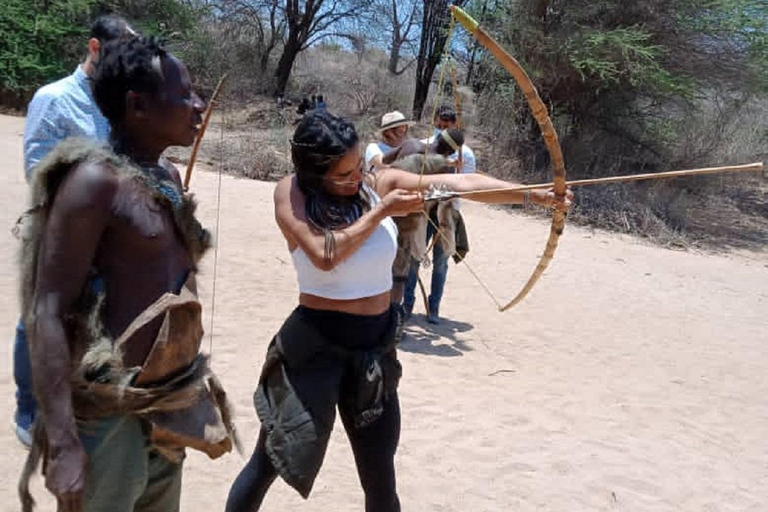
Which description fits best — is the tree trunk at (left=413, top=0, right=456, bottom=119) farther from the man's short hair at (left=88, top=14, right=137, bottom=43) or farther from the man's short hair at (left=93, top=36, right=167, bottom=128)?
the man's short hair at (left=93, top=36, right=167, bottom=128)

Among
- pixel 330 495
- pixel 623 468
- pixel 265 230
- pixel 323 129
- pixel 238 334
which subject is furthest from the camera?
pixel 265 230

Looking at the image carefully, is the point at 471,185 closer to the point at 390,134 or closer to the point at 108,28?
the point at 108,28

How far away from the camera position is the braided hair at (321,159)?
7.06 ft

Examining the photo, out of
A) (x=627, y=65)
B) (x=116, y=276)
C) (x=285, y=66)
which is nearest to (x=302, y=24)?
(x=285, y=66)

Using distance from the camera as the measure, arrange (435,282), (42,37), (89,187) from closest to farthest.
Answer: (89,187), (435,282), (42,37)

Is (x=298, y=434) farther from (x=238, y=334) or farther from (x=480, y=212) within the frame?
(x=480, y=212)

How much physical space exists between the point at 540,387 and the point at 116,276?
3.87m

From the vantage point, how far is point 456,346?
5590 millimetres

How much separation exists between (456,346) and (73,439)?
4331 millimetres

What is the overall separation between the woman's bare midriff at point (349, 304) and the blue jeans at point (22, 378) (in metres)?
1.02

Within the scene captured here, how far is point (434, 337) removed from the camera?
5738mm

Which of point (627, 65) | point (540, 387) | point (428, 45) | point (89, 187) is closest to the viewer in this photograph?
point (89, 187)

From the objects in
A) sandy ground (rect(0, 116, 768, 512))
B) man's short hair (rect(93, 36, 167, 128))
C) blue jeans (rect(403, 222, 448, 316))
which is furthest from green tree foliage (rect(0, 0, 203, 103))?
man's short hair (rect(93, 36, 167, 128))

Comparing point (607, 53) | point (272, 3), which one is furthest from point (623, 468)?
point (272, 3)
